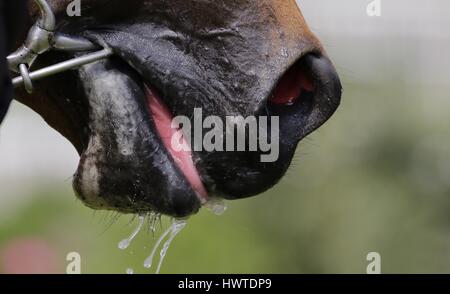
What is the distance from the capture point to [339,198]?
20.0 ft

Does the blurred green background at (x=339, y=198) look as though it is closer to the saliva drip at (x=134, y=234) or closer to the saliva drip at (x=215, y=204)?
the saliva drip at (x=134, y=234)

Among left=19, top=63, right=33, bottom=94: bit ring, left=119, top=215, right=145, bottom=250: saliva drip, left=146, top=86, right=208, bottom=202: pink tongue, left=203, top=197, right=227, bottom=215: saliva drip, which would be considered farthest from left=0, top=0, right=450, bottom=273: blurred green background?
left=19, top=63, right=33, bottom=94: bit ring

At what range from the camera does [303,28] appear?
1926mm

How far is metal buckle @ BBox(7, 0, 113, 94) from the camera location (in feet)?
6.30

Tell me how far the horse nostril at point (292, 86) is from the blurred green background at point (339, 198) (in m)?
3.74

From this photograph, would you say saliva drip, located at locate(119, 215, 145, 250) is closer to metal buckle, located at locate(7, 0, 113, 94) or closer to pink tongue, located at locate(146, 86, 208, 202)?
pink tongue, located at locate(146, 86, 208, 202)

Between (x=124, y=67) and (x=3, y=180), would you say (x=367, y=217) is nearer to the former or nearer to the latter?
(x=3, y=180)

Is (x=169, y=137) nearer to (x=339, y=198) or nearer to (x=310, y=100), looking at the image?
(x=310, y=100)

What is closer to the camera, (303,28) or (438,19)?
(303,28)

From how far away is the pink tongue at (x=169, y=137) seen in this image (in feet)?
6.55

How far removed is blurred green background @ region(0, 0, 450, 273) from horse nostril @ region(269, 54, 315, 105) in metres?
3.74

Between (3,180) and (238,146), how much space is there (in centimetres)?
458
